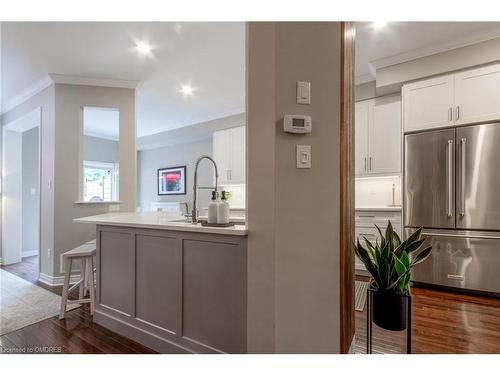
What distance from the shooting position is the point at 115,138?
23.0 ft

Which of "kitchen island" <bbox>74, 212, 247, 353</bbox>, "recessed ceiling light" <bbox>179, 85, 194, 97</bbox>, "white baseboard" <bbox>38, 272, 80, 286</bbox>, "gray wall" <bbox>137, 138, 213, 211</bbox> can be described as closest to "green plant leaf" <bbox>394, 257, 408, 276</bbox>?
"kitchen island" <bbox>74, 212, 247, 353</bbox>

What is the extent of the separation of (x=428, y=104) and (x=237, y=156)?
3163 millimetres

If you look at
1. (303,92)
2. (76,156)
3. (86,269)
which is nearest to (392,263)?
Result: (303,92)

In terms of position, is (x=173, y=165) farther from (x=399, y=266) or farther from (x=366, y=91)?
(x=399, y=266)

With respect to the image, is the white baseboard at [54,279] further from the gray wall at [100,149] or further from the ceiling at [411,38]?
the ceiling at [411,38]

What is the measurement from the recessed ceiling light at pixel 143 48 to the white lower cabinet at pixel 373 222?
323 centimetres

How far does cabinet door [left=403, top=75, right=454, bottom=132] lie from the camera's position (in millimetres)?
3037

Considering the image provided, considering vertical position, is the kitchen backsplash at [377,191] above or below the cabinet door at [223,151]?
below

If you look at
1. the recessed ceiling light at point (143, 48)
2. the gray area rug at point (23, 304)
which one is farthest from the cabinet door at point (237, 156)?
the gray area rug at point (23, 304)

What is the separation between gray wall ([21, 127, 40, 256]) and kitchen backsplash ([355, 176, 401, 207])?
607 centimetres

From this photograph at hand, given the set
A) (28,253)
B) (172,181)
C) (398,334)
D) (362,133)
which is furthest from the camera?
(172,181)

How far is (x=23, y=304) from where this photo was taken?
2803 millimetres

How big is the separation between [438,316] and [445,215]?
1175mm

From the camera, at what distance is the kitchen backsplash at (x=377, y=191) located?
387cm
